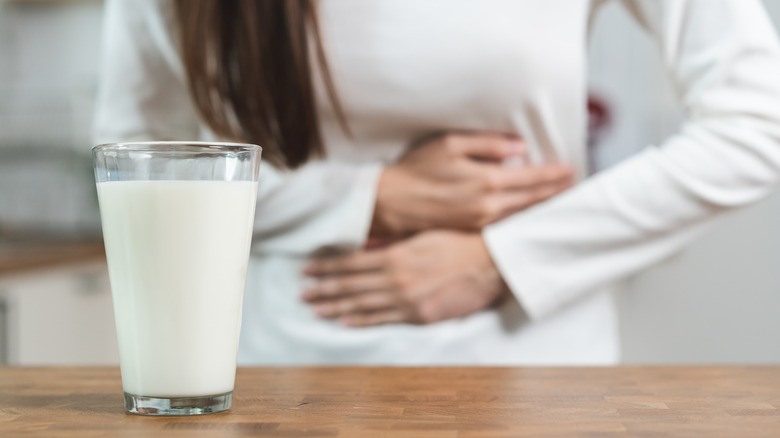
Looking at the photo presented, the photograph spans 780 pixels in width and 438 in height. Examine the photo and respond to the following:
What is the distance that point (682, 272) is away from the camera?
250cm

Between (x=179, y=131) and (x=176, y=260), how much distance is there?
→ 752 millimetres

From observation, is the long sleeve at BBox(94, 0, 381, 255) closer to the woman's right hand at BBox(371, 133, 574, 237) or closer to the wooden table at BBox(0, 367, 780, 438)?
the woman's right hand at BBox(371, 133, 574, 237)

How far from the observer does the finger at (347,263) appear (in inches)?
42.8

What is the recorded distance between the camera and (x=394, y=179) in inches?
43.1

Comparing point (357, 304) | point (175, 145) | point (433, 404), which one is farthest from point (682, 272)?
point (175, 145)

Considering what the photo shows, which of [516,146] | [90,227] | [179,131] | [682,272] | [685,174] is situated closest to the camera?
[685,174]

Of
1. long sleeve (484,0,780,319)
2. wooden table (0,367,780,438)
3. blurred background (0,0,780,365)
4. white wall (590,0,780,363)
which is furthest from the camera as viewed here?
blurred background (0,0,780,365)

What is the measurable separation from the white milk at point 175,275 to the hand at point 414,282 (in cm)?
50

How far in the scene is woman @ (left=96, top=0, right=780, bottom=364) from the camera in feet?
3.35

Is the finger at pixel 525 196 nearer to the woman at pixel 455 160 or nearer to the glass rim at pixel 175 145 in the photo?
the woman at pixel 455 160

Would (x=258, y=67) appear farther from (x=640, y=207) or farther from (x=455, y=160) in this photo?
(x=640, y=207)

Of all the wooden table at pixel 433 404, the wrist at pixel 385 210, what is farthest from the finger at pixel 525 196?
the wooden table at pixel 433 404

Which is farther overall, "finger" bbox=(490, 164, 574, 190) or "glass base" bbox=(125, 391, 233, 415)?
"finger" bbox=(490, 164, 574, 190)

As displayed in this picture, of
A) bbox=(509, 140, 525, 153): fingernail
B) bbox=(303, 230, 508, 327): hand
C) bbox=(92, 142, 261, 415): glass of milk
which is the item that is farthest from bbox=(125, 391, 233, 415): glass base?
bbox=(509, 140, 525, 153): fingernail
